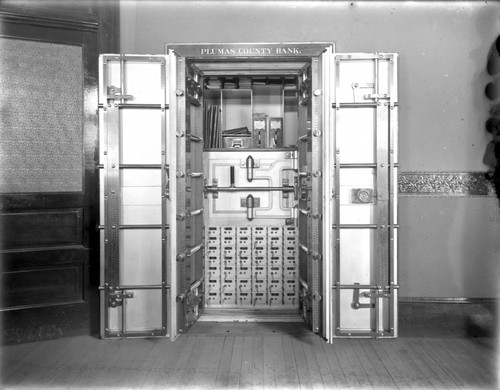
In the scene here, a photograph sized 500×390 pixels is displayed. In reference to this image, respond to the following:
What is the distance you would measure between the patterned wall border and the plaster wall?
0.04 metres

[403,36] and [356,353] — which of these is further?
[403,36]

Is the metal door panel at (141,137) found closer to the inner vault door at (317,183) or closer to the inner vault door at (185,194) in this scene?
the inner vault door at (185,194)

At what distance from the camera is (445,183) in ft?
12.5

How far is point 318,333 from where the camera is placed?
3.70 m

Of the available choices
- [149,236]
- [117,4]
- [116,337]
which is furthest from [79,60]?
[116,337]

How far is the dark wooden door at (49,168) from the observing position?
359 centimetres

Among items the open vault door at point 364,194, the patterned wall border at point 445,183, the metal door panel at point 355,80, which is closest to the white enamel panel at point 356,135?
the open vault door at point 364,194

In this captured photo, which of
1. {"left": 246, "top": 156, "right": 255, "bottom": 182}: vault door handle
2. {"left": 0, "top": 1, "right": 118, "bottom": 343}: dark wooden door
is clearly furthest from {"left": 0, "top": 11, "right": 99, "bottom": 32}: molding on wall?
{"left": 246, "top": 156, "right": 255, "bottom": 182}: vault door handle

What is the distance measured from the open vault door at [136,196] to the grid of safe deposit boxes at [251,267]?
948mm

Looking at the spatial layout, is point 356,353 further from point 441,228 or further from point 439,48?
point 439,48

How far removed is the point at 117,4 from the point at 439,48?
291cm

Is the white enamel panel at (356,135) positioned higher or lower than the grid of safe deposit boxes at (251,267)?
higher

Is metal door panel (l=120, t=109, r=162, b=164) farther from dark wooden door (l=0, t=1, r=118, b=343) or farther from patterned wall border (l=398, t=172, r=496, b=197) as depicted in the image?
patterned wall border (l=398, t=172, r=496, b=197)

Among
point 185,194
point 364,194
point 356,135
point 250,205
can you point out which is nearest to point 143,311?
point 185,194
